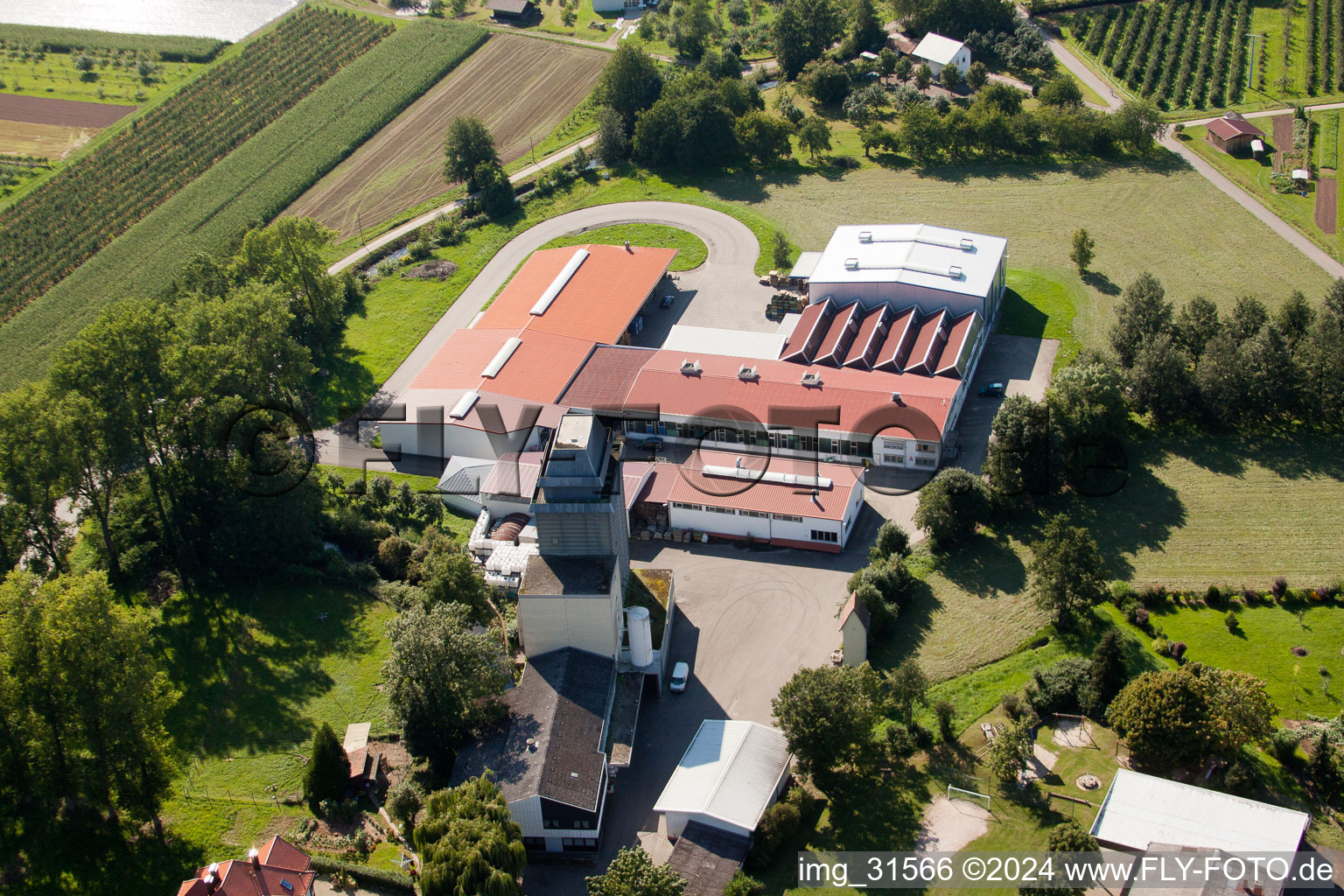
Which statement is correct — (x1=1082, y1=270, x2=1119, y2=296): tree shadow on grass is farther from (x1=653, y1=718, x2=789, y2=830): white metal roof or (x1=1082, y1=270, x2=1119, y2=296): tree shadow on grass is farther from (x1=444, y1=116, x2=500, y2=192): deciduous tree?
(x1=444, y1=116, x2=500, y2=192): deciduous tree

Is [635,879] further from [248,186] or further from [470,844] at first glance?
[248,186]

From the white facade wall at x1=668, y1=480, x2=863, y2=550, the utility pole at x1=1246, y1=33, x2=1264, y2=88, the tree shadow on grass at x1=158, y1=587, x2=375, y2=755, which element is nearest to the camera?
the tree shadow on grass at x1=158, y1=587, x2=375, y2=755

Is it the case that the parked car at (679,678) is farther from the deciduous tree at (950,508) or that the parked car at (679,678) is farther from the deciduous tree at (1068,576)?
the deciduous tree at (1068,576)

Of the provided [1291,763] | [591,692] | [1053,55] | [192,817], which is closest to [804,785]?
[591,692]

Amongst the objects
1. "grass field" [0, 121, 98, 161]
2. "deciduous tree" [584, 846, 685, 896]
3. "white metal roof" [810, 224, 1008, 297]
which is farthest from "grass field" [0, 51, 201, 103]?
"deciduous tree" [584, 846, 685, 896]

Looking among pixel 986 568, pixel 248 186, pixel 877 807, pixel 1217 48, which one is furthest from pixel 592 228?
pixel 1217 48

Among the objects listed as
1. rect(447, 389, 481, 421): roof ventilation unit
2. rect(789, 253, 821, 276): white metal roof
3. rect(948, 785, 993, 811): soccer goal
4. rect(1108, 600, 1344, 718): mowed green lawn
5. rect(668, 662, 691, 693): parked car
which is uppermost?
rect(789, 253, 821, 276): white metal roof

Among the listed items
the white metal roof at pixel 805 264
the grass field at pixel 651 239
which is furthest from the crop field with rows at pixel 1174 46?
the grass field at pixel 651 239
